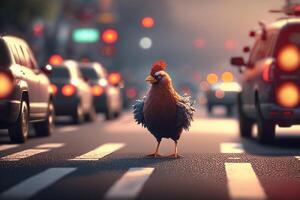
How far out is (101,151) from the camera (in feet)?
55.4

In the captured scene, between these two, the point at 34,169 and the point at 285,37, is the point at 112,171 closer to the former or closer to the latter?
the point at 34,169

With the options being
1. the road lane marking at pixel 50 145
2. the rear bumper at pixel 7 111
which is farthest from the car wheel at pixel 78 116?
the rear bumper at pixel 7 111

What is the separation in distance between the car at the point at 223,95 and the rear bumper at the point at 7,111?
22.3 metres

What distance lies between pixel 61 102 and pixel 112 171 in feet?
48.1

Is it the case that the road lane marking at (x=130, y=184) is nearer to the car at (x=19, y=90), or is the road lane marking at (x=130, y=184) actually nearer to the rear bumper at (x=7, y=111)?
the rear bumper at (x=7, y=111)

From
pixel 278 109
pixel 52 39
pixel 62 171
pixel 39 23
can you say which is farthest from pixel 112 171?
pixel 39 23

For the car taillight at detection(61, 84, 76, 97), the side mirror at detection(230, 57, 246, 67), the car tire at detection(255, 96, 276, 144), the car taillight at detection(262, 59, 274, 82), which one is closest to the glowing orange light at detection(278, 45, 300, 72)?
the car taillight at detection(262, 59, 274, 82)

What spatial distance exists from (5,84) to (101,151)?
223 cm

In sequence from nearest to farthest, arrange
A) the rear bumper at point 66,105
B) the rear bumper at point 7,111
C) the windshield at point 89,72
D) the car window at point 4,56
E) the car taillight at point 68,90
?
the rear bumper at point 7,111, the car window at point 4,56, the rear bumper at point 66,105, the car taillight at point 68,90, the windshield at point 89,72

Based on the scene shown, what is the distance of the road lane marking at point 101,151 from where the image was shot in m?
15.4

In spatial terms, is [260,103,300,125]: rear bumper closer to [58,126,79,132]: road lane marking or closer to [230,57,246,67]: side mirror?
[230,57,246,67]: side mirror

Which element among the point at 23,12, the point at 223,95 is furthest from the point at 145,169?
the point at 23,12

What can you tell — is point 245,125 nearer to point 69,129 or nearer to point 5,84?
point 69,129

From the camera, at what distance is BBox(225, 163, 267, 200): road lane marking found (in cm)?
1038
